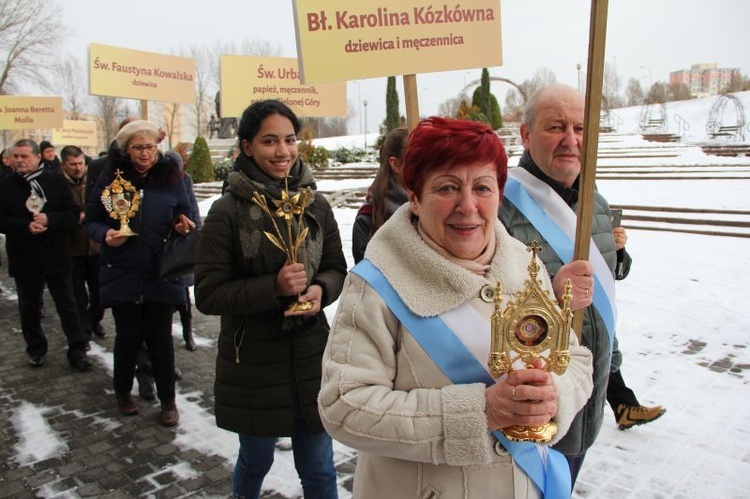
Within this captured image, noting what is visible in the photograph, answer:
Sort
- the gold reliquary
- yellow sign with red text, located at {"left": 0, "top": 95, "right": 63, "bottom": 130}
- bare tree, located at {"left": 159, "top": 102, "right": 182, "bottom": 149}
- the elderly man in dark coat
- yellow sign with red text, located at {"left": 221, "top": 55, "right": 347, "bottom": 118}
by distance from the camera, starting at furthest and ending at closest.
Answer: bare tree, located at {"left": 159, "top": 102, "right": 182, "bottom": 149} < yellow sign with red text, located at {"left": 0, "top": 95, "right": 63, "bottom": 130} < yellow sign with red text, located at {"left": 221, "top": 55, "right": 347, "bottom": 118} < the elderly man in dark coat < the gold reliquary

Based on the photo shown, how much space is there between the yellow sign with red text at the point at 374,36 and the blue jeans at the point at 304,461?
80.2 inches

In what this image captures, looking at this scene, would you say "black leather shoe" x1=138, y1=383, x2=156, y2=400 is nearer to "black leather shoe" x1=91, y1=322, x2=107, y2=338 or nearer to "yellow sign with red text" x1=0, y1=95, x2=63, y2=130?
"black leather shoe" x1=91, y1=322, x2=107, y2=338

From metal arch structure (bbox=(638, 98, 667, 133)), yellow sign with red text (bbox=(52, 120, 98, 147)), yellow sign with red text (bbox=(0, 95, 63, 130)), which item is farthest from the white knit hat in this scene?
metal arch structure (bbox=(638, 98, 667, 133))

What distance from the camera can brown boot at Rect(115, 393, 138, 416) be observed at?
15.1 ft

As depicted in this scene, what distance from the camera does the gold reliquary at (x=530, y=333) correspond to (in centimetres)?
140

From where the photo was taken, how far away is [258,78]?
7020 millimetres

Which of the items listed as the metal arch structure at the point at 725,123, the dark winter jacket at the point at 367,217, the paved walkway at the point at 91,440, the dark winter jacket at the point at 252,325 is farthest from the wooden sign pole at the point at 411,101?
the metal arch structure at the point at 725,123

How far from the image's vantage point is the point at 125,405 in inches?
182

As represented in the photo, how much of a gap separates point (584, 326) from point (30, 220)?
206 inches

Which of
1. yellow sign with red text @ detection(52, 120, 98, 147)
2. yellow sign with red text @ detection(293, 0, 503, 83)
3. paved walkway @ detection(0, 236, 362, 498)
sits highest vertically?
yellow sign with red text @ detection(52, 120, 98, 147)

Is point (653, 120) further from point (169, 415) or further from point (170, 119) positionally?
point (170, 119)

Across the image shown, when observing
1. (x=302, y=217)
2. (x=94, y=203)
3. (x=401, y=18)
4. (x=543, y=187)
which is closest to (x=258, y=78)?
(x=94, y=203)

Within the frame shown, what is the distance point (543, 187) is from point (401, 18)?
5.59 feet

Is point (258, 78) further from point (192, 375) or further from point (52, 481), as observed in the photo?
point (52, 481)
